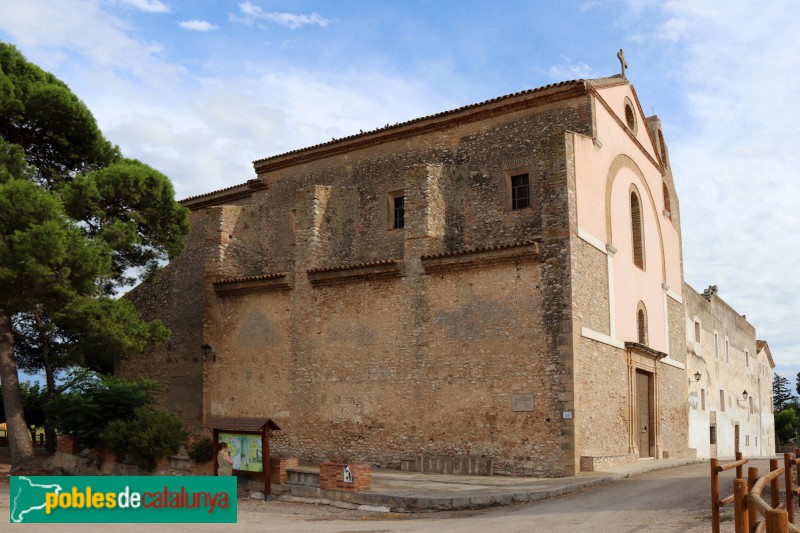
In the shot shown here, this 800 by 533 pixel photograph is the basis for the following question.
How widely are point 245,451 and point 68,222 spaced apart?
7135 mm

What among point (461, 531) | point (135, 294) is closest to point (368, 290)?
point (461, 531)

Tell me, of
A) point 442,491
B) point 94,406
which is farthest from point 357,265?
point 94,406

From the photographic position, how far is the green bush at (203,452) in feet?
53.3

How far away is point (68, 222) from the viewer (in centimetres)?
1744

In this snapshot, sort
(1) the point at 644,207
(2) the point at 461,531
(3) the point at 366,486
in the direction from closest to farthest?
(2) the point at 461,531, (3) the point at 366,486, (1) the point at 644,207

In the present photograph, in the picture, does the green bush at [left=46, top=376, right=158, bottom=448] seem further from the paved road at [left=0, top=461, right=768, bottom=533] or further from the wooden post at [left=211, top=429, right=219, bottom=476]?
the wooden post at [left=211, top=429, right=219, bottom=476]

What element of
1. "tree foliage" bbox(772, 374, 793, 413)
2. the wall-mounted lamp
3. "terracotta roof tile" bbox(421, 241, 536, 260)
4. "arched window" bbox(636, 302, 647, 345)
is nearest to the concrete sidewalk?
"terracotta roof tile" bbox(421, 241, 536, 260)

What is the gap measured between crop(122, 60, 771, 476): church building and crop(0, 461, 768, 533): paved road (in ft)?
9.52

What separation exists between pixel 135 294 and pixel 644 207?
1706cm

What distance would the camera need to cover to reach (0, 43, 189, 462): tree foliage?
16641 millimetres

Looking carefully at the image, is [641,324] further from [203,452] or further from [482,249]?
[203,452]

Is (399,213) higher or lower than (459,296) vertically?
higher

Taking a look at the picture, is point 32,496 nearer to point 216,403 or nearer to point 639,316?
point 216,403

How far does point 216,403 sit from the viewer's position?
20.9m
